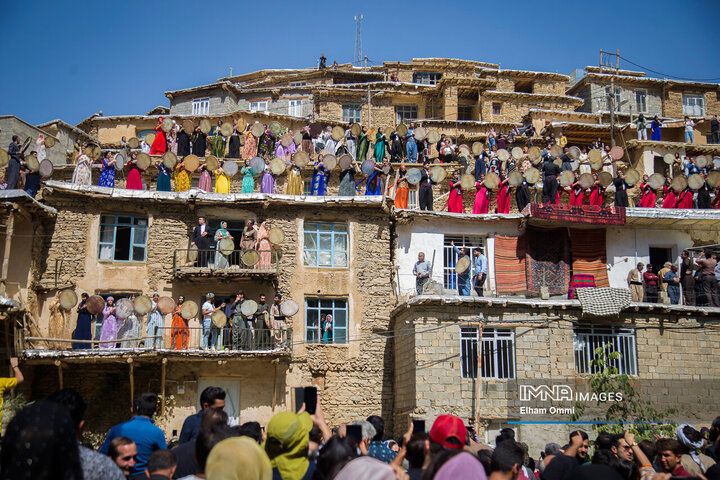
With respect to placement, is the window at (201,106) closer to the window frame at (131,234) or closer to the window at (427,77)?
the window at (427,77)

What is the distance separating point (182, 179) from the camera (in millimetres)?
26172

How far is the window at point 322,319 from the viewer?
78.5ft

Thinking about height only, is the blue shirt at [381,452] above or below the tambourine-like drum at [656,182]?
below

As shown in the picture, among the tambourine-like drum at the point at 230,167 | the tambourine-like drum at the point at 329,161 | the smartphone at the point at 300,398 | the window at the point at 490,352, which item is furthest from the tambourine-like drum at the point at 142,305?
the smartphone at the point at 300,398

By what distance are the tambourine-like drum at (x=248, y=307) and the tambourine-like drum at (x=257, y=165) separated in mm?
5964

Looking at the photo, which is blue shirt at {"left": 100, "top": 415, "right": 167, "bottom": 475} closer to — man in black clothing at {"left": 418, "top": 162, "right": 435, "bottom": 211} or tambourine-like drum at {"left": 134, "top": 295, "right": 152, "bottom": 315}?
tambourine-like drum at {"left": 134, "top": 295, "right": 152, "bottom": 315}

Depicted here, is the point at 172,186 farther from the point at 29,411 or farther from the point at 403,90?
the point at 29,411

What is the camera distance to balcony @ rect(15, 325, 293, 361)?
21266 mm

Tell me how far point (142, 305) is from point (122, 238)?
11.3ft

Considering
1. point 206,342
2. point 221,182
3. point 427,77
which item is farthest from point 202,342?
point 427,77

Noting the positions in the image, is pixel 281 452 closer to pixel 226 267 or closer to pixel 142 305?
pixel 142 305

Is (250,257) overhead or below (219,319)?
overhead

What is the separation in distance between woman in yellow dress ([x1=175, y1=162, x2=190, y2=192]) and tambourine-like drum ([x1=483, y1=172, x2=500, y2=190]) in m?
Answer: 10.3

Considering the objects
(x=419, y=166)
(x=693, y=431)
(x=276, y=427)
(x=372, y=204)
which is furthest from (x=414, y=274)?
(x=276, y=427)
